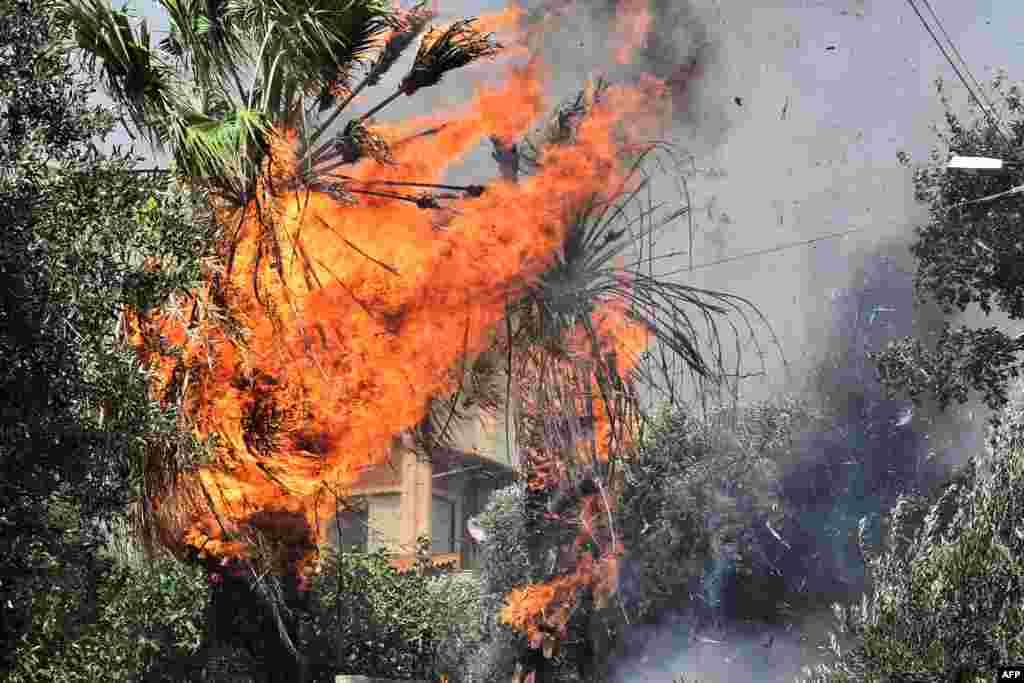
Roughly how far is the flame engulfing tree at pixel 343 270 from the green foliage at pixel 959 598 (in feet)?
10.3

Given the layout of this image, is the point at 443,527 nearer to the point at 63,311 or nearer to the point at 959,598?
the point at 959,598

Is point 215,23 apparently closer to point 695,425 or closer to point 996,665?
point 996,665

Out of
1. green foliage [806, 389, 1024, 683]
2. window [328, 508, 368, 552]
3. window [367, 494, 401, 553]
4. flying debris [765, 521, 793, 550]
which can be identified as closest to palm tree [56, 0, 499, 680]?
green foliage [806, 389, 1024, 683]

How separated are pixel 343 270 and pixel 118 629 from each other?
5253mm

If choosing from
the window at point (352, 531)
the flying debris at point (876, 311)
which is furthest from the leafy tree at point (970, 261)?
the window at point (352, 531)

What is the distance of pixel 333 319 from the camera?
14.9 m

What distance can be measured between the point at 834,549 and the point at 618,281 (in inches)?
919

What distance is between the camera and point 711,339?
1465cm

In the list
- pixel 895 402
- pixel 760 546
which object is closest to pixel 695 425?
pixel 760 546

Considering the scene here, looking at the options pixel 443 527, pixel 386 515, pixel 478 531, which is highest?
pixel 386 515

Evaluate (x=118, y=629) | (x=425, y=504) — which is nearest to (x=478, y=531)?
(x=425, y=504)

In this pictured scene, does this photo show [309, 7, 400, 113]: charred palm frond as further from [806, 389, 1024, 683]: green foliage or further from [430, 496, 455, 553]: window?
[430, 496, 455, 553]: window

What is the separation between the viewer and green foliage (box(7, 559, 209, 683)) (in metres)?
11.8

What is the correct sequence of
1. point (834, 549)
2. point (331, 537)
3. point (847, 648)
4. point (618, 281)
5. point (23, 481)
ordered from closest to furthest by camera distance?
point (23, 481) → point (847, 648) → point (618, 281) → point (834, 549) → point (331, 537)
